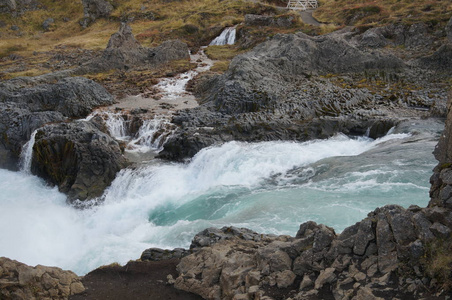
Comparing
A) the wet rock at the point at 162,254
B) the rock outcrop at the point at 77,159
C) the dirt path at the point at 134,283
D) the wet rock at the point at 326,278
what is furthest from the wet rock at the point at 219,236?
the rock outcrop at the point at 77,159

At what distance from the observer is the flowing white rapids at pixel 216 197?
1574cm

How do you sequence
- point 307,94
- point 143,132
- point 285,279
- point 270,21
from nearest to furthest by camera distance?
point 285,279
point 143,132
point 307,94
point 270,21

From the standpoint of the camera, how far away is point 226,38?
5919 centimetres

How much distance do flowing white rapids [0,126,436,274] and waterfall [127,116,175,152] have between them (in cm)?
400

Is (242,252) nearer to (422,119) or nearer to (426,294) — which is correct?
(426,294)

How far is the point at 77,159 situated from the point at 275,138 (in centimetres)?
1286

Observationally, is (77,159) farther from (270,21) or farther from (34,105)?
(270,21)

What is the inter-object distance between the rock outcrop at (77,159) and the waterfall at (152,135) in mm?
3890

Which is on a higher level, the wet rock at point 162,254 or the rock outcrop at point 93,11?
the rock outcrop at point 93,11

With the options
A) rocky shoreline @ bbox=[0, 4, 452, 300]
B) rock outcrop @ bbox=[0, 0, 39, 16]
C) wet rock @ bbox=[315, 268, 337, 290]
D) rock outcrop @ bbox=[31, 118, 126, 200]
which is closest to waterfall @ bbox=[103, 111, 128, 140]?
rocky shoreline @ bbox=[0, 4, 452, 300]

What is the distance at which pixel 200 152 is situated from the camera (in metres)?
23.5

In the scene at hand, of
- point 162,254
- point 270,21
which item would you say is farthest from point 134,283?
point 270,21

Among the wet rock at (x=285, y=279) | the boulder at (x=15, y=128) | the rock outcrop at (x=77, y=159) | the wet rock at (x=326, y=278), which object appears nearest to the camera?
the wet rock at (x=326, y=278)

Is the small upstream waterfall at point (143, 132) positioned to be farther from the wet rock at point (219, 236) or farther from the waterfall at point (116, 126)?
the wet rock at point (219, 236)
